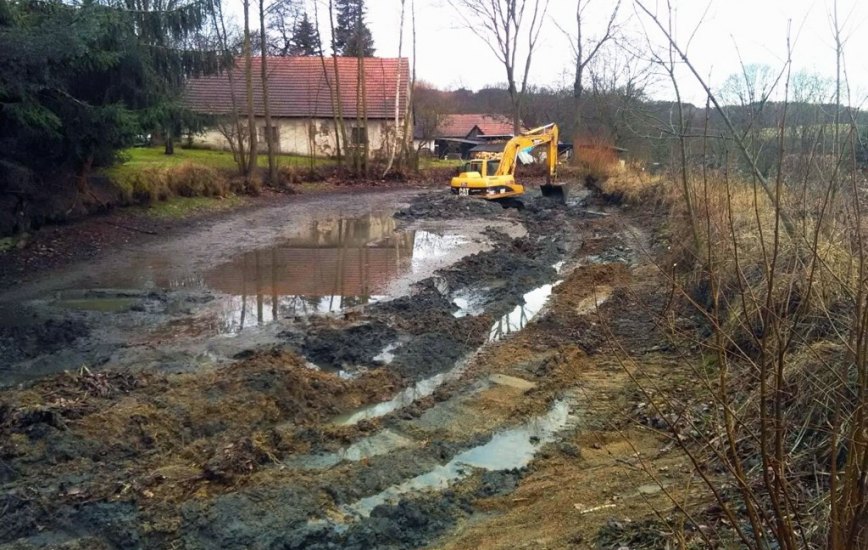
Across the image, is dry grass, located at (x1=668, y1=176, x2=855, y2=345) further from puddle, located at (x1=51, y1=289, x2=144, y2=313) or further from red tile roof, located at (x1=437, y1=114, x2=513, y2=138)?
red tile roof, located at (x1=437, y1=114, x2=513, y2=138)

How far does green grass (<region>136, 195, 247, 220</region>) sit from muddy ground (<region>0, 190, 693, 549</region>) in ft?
22.9

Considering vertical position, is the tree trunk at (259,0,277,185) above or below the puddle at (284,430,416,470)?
above

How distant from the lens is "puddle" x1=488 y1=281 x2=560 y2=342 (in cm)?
1066

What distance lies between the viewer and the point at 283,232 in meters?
20.3

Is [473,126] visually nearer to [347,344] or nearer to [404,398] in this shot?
[347,344]

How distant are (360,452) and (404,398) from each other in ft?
5.08

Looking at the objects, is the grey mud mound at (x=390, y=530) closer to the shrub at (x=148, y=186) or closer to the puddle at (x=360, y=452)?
the puddle at (x=360, y=452)

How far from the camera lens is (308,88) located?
1697 inches

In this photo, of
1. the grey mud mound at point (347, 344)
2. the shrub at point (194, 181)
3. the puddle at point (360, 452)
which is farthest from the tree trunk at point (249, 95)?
the puddle at point (360, 452)

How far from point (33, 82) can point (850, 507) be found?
14588mm

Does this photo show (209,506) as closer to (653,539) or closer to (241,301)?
(653,539)

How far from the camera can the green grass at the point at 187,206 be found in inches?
807

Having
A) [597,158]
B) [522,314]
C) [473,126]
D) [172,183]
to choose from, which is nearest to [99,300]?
[522,314]

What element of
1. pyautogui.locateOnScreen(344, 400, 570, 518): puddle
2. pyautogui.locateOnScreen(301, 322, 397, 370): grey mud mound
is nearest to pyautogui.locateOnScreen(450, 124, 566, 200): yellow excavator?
pyautogui.locateOnScreen(301, 322, 397, 370): grey mud mound
